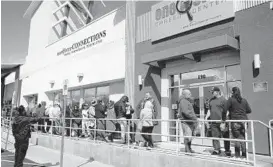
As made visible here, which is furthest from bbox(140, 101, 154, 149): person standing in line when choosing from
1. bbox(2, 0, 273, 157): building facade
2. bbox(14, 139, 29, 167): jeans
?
bbox(14, 139, 29, 167): jeans

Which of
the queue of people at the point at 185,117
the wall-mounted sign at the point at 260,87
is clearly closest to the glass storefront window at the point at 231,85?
the wall-mounted sign at the point at 260,87

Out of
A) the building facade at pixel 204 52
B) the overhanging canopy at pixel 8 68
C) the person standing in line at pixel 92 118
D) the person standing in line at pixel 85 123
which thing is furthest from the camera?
the overhanging canopy at pixel 8 68

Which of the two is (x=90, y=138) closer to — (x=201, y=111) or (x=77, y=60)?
(x=201, y=111)

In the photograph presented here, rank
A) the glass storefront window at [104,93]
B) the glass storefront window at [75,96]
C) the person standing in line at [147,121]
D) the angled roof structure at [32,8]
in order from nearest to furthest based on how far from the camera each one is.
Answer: the person standing in line at [147,121]
the glass storefront window at [104,93]
the glass storefront window at [75,96]
the angled roof structure at [32,8]

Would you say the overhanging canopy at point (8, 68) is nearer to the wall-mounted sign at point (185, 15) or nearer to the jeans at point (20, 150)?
the wall-mounted sign at point (185, 15)

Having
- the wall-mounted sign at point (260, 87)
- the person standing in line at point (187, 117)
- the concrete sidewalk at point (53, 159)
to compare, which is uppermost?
the wall-mounted sign at point (260, 87)

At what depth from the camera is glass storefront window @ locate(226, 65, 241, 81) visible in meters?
7.82

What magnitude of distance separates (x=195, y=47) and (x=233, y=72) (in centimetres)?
146

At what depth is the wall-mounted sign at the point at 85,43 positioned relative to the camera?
13592 millimetres

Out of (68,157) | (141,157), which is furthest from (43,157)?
(141,157)

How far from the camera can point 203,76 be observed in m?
8.80

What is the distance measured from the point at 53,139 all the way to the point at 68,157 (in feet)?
6.99

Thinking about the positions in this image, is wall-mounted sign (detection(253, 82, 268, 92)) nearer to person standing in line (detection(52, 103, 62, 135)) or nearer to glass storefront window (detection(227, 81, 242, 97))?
glass storefront window (detection(227, 81, 242, 97))

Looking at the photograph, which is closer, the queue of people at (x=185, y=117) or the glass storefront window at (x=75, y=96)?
the queue of people at (x=185, y=117)
